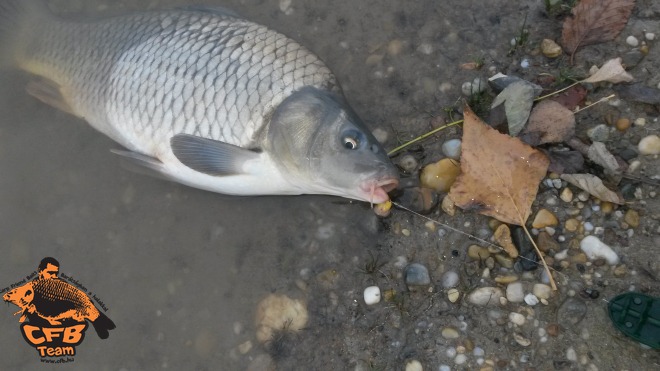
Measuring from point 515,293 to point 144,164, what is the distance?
2.02m

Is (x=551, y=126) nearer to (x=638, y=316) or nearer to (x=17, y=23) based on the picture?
(x=638, y=316)

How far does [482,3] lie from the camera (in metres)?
3.13

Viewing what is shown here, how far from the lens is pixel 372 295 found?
2.62m

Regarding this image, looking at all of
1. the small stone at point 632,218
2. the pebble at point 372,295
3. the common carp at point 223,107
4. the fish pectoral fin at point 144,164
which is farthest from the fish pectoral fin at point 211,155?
the small stone at point 632,218

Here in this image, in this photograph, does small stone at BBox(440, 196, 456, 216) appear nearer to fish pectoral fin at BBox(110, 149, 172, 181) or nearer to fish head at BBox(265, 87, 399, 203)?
fish head at BBox(265, 87, 399, 203)

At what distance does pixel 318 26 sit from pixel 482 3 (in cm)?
100

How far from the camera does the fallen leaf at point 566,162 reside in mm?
2559

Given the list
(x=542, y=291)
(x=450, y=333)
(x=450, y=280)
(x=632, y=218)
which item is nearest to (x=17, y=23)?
(x=450, y=280)

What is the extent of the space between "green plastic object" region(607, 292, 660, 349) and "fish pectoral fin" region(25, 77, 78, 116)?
10.2ft

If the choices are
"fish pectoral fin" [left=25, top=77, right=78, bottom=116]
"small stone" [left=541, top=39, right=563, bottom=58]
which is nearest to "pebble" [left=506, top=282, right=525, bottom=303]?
"small stone" [left=541, top=39, right=563, bottom=58]

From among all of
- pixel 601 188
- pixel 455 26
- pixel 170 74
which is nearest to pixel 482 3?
pixel 455 26

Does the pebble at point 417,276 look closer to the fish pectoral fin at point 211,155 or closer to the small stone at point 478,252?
the small stone at point 478,252

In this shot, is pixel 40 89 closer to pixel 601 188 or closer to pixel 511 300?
pixel 511 300

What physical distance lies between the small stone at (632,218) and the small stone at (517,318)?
25.6 inches
